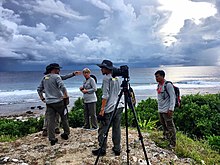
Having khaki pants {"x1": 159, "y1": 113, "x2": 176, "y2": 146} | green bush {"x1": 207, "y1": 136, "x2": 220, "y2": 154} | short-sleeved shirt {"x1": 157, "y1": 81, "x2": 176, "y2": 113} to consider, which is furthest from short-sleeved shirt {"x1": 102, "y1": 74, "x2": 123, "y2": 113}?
green bush {"x1": 207, "y1": 136, "x2": 220, "y2": 154}

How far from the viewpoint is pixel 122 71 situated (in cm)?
444

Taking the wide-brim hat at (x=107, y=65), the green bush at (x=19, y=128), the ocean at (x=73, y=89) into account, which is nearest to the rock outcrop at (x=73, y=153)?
the green bush at (x=19, y=128)

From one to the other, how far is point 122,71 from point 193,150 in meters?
2.77

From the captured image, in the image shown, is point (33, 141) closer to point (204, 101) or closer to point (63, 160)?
point (63, 160)

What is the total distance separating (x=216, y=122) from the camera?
796cm

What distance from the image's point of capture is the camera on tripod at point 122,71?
4383mm

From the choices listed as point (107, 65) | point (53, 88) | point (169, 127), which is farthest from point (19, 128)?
point (169, 127)

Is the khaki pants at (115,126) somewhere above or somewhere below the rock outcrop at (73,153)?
above

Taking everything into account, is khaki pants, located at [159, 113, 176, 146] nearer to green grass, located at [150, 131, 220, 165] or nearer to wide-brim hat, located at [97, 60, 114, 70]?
green grass, located at [150, 131, 220, 165]

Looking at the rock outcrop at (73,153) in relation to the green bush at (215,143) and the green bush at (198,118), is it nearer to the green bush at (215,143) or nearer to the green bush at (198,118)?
the green bush at (215,143)

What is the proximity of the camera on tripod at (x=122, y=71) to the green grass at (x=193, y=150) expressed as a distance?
2.31 meters

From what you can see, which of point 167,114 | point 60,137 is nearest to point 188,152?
point 167,114

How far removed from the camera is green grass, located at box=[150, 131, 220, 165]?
5.35 meters

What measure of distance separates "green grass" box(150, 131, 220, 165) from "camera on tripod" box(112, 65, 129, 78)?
90.9 inches
